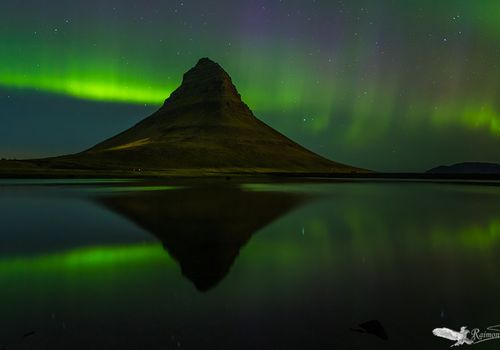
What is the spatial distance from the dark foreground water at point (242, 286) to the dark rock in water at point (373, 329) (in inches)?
1.4

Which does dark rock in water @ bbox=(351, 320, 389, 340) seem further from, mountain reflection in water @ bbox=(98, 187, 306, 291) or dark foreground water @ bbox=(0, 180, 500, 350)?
mountain reflection in water @ bbox=(98, 187, 306, 291)

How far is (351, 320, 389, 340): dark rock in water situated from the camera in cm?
734

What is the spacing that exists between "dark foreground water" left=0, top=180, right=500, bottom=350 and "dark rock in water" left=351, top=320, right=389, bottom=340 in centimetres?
4

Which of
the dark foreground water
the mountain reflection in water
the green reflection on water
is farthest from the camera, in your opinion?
the green reflection on water

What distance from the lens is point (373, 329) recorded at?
7.57 m

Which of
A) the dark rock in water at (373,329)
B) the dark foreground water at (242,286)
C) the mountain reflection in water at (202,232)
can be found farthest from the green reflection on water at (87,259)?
the dark rock in water at (373,329)

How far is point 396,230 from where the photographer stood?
2117cm

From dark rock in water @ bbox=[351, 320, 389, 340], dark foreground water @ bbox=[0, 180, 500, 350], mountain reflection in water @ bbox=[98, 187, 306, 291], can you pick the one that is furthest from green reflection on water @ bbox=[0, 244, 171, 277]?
dark rock in water @ bbox=[351, 320, 389, 340]

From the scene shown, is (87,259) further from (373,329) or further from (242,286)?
(373,329)

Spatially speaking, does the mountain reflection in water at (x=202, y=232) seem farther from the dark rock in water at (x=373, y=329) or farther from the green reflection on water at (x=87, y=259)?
the dark rock in water at (x=373, y=329)

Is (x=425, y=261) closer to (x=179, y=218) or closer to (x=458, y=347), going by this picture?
(x=458, y=347)

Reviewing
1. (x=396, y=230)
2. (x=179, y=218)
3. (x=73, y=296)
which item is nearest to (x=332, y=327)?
(x=73, y=296)

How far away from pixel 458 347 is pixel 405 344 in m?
0.87

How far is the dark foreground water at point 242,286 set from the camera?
7293 mm
